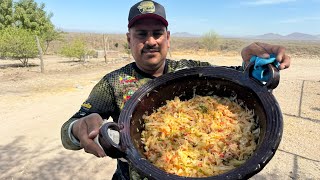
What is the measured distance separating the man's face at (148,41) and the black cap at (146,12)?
0.12ft

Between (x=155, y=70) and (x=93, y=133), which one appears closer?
(x=93, y=133)

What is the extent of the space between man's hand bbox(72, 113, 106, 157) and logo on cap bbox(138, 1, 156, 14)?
0.94 m

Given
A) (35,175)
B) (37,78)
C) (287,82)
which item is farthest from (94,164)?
(37,78)

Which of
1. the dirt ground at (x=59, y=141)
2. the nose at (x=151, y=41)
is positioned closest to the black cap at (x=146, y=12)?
the nose at (x=151, y=41)

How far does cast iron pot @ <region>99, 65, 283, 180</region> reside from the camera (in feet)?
4.36

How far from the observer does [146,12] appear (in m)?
2.31

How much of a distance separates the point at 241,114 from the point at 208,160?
0.43 metres

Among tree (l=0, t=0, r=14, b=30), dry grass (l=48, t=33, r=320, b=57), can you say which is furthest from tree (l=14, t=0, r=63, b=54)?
dry grass (l=48, t=33, r=320, b=57)

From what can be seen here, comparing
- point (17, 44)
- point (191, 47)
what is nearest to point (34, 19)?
point (17, 44)

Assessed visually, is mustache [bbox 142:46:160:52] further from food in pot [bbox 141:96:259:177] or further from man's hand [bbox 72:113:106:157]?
man's hand [bbox 72:113:106:157]

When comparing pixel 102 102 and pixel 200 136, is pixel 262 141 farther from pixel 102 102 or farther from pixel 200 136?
pixel 102 102

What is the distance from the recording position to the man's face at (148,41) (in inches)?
93.1

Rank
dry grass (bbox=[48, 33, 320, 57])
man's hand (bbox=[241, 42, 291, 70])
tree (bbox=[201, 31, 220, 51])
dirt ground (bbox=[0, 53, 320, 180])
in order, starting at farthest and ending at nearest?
tree (bbox=[201, 31, 220, 51]) → dry grass (bbox=[48, 33, 320, 57]) → dirt ground (bbox=[0, 53, 320, 180]) → man's hand (bbox=[241, 42, 291, 70])

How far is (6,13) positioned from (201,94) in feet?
139
